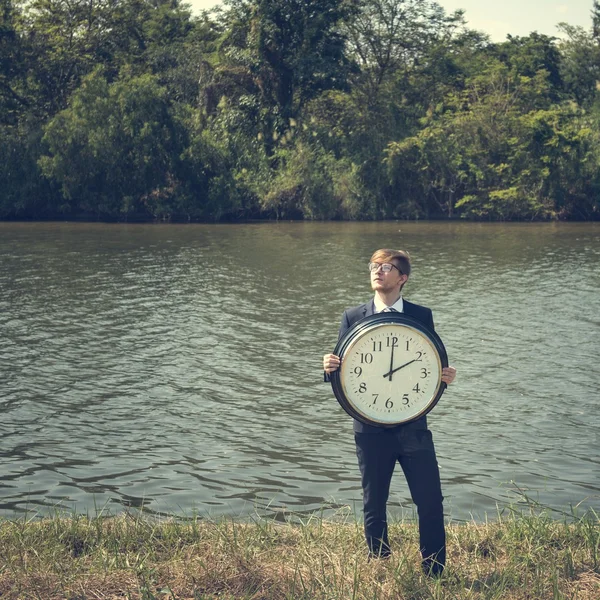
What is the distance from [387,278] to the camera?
16.4 feet

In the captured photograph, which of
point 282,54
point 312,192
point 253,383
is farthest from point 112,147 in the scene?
point 253,383

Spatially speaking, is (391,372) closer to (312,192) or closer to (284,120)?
(312,192)

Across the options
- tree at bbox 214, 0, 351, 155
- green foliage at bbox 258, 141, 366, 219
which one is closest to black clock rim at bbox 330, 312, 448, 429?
green foliage at bbox 258, 141, 366, 219

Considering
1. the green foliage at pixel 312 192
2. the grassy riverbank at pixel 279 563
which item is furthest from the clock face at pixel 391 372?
the green foliage at pixel 312 192

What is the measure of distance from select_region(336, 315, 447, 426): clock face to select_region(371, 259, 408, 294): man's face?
7.0 inches

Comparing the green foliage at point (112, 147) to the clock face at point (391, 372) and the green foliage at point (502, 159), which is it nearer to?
the green foliage at point (502, 159)

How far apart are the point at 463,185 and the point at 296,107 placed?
947cm

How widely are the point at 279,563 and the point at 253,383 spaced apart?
785cm

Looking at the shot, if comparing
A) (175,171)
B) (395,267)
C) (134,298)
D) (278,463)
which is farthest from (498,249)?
(395,267)

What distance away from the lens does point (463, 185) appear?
4688cm

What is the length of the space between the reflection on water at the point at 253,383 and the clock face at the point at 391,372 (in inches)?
61.3

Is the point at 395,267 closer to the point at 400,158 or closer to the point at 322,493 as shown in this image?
→ the point at 322,493

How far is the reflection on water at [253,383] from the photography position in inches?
336

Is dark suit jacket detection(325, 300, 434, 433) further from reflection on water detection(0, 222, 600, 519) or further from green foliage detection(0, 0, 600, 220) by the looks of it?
green foliage detection(0, 0, 600, 220)
